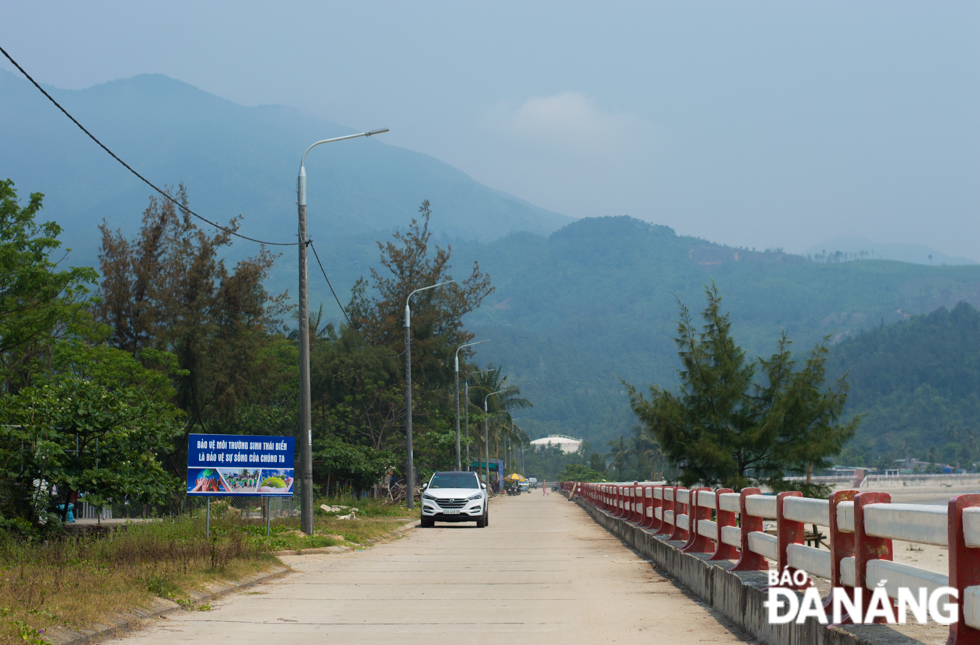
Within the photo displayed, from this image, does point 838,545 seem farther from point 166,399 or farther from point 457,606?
point 166,399

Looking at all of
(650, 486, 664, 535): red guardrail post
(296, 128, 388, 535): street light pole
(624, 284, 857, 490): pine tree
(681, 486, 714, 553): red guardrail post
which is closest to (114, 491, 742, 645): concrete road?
(681, 486, 714, 553): red guardrail post

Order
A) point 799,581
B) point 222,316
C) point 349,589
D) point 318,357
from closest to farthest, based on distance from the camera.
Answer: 1. point 799,581
2. point 349,589
3. point 222,316
4. point 318,357

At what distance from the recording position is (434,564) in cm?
1555

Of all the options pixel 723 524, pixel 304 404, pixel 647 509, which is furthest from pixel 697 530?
pixel 304 404

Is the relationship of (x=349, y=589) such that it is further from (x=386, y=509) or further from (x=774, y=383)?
(x=386, y=509)

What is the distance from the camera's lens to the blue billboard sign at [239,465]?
17031 millimetres

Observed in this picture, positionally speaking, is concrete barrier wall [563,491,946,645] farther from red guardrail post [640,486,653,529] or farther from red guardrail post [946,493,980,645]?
red guardrail post [640,486,653,529]

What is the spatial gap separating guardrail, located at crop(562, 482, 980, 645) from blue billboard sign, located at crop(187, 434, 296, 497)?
959 cm

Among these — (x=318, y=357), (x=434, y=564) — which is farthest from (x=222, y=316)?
(x=434, y=564)

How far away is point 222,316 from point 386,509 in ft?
64.4

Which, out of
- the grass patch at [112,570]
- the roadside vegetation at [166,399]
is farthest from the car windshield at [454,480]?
the grass patch at [112,570]

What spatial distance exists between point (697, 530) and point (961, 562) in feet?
24.6

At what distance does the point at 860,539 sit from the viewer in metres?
5.65

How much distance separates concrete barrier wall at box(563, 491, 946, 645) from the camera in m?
5.38
